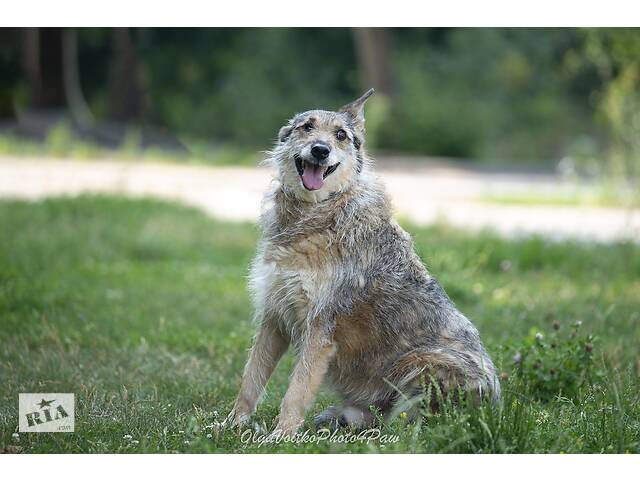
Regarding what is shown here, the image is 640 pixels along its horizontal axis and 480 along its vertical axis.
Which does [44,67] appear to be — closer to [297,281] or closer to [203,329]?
[203,329]

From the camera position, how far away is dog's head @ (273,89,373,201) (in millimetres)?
5227

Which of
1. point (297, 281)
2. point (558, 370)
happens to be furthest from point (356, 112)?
point (558, 370)

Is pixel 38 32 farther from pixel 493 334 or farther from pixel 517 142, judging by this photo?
pixel 493 334

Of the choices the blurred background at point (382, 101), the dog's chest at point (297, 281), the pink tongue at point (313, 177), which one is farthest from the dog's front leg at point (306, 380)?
the blurred background at point (382, 101)

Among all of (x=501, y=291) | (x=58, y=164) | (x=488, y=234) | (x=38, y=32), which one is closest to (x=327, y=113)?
(x=501, y=291)

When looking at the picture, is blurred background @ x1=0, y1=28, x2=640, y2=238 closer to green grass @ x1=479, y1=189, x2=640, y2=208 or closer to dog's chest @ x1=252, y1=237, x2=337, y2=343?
green grass @ x1=479, y1=189, x2=640, y2=208

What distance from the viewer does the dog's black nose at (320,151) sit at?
5160 millimetres

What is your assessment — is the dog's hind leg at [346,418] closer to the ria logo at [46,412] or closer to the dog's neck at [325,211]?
the dog's neck at [325,211]

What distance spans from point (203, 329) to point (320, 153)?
11.7ft

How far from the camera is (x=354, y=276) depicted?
207 inches

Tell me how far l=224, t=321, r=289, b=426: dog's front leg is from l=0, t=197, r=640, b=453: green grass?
181mm

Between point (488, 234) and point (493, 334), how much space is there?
4389 mm

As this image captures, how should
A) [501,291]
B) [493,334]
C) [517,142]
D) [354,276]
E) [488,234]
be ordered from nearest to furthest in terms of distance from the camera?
[354,276] < [493,334] < [501,291] < [488,234] < [517,142]
